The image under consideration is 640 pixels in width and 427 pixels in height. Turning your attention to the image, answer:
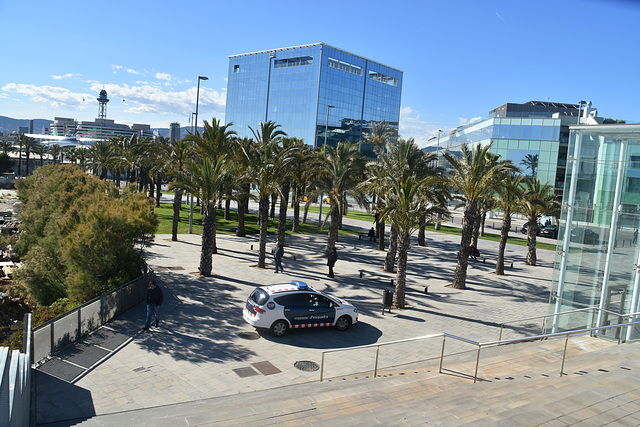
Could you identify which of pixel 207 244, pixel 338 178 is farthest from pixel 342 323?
pixel 338 178

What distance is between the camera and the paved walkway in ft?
30.5

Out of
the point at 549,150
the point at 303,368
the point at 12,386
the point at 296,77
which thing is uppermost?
the point at 296,77

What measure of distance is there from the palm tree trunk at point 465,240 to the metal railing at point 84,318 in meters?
13.9

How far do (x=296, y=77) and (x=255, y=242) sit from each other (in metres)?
67.3

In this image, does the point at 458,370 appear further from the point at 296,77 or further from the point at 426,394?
the point at 296,77

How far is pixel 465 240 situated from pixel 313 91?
72678 mm

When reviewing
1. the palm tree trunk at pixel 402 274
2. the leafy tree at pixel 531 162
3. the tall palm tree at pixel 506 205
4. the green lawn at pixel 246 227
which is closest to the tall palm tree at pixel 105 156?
the green lawn at pixel 246 227

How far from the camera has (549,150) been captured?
5959 centimetres

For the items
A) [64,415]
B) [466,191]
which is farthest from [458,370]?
[466,191]

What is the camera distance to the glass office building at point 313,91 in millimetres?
88938

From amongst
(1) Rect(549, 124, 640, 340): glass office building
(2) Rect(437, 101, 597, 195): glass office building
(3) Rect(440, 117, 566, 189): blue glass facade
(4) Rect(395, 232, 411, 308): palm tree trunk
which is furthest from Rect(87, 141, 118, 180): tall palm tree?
(3) Rect(440, 117, 566, 189): blue glass facade

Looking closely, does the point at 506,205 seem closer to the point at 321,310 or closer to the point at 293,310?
the point at 321,310

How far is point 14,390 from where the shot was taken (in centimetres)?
659

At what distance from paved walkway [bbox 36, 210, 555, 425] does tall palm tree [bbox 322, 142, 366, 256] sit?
2127 millimetres
